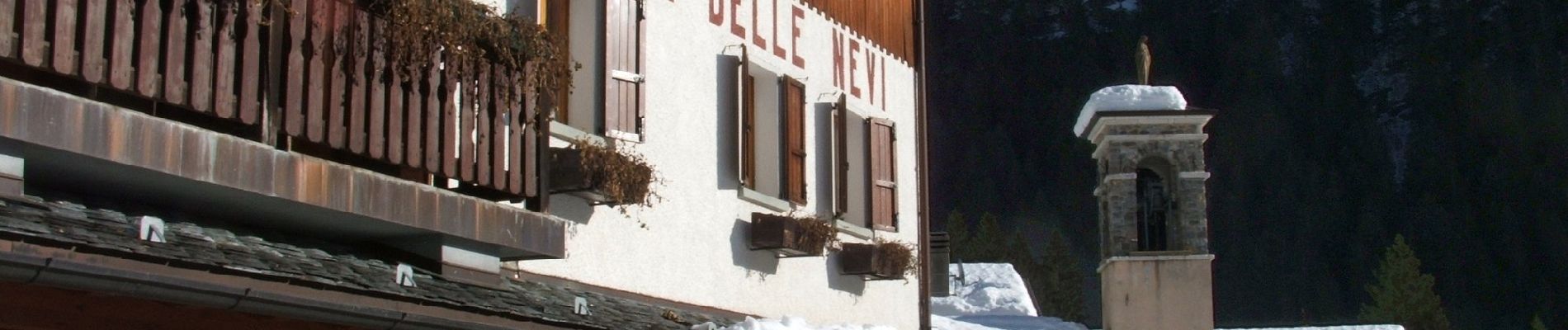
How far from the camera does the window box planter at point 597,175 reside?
1045 centimetres

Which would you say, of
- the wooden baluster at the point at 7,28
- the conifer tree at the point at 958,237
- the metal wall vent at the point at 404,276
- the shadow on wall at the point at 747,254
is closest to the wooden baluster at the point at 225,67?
the wooden baluster at the point at 7,28

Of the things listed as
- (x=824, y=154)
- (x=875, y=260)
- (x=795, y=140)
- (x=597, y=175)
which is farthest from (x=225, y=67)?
(x=875, y=260)

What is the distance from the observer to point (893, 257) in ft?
50.8

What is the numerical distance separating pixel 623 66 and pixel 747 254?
2.30 meters

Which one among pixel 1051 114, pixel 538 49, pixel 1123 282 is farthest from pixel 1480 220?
pixel 538 49

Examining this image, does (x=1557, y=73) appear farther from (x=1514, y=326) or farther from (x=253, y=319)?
(x=253, y=319)

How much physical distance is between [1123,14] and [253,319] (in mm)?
113059

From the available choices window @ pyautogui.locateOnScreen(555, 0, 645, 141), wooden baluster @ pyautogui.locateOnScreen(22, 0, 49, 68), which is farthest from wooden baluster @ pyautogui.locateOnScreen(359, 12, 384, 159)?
window @ pyautogui.locateOnScreen(555, 0, 645, 141)

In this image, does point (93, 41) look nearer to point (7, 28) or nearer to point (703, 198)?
point (7, 28)

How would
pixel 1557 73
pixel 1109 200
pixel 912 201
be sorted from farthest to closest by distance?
pixel 1557 73 < pixel 1109 200 < pixel 912 201

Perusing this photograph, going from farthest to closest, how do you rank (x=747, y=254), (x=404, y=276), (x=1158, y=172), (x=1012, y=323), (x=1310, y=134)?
(x=1310, y=134), (x=1012, y=323), (x=1158, y=172), (x=747, y=254), (x=404, y=276)

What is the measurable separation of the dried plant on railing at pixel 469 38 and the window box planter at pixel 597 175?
507 mm

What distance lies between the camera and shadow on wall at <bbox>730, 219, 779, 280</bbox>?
13.2 m

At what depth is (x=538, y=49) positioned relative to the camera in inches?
378
